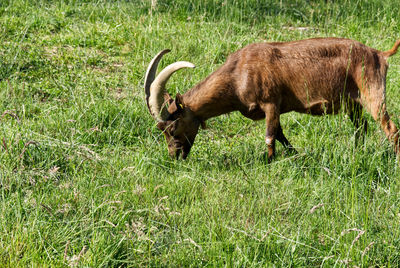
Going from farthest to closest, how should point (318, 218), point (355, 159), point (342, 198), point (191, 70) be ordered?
point (191, 70) < point (355, 159) < point (342, 198) < point (318, 218)

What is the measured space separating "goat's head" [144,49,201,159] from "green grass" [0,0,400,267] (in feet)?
0.58

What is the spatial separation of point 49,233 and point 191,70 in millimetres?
4347

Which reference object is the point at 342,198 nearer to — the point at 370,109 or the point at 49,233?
the point at 370,109

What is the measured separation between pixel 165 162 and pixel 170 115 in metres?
0.66

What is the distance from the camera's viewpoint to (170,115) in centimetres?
618

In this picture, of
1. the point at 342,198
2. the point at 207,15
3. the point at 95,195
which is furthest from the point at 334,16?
the point at 95,195

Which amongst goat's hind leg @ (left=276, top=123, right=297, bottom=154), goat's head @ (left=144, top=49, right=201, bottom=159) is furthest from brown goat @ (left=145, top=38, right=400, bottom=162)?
goat's hind leg @ (left=276, top=123, right=297, bottom=154)

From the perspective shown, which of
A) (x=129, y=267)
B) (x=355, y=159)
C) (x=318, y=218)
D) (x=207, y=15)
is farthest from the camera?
(x=207, y=15)

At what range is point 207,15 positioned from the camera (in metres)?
9.49

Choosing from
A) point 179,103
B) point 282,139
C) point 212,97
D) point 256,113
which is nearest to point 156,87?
point 179,103

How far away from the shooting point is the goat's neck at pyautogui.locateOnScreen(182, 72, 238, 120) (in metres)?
6.16

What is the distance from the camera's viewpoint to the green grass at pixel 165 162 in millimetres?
3877

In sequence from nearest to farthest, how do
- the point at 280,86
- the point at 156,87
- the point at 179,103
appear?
the point at 156,87
the point at 280,86
the point at 179,103

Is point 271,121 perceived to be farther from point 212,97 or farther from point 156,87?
point 156,87
